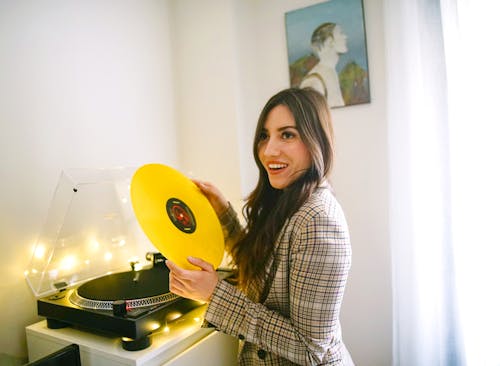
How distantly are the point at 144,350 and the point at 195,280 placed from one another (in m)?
0.24

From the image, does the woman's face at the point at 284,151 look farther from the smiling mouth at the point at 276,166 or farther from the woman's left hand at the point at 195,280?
the woman's left hand at the point at 195,280

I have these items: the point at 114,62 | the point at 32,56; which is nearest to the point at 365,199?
the point at 114,62

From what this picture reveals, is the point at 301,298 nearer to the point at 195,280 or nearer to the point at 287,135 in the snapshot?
Answer: the point at 195,280

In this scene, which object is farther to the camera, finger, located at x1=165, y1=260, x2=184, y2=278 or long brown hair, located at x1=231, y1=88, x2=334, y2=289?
long brown hair, located at x1=231, y1=88, x2=334, y2=289

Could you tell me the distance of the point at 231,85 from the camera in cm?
169

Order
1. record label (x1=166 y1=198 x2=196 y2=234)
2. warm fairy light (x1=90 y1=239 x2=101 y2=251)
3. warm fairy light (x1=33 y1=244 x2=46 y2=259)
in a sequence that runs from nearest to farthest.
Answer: record label (x1=166 y1=198 x2=196 y2=234) → warm fairy light (x1=33 y1=244 x2=46 y2=259) → warm fairy light (x1=90 y1=239 x2=101 y2=251)

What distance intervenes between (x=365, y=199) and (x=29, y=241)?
1.41 m

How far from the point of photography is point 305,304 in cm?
80

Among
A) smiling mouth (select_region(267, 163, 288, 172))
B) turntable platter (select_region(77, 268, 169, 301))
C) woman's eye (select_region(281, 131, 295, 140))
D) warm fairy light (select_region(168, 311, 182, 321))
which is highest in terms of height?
woman's eye (select_region(281, 131, 295, 140))

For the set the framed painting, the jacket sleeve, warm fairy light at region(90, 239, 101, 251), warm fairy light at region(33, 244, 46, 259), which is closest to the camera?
the jacket sleeve

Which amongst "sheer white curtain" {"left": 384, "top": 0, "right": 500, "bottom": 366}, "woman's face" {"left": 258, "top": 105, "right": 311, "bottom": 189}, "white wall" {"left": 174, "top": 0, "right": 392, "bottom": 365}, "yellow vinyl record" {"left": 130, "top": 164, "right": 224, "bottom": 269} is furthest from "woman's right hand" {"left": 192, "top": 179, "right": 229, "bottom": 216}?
"sheer white curtain" {"left": 384, "top": 0, "right": 500, "bottom": 366}

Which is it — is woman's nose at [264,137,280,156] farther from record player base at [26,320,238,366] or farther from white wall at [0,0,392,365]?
white wall at [0,0,392,365]

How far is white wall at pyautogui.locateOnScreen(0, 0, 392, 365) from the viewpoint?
1.12 meters

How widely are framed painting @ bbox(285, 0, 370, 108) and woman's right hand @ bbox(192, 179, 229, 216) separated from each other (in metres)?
0.84
